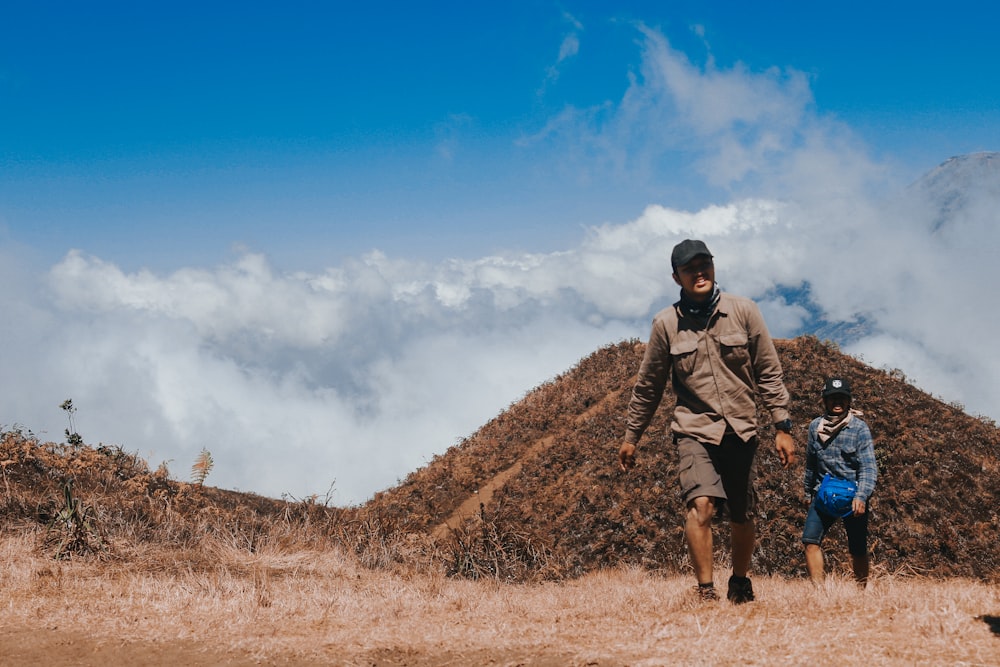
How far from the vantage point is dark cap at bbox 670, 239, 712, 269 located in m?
5.49

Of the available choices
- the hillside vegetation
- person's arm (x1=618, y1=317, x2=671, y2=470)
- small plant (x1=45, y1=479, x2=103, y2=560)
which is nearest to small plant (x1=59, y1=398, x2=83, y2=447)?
the hillside vegetation

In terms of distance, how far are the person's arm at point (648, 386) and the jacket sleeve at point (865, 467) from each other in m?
2.04

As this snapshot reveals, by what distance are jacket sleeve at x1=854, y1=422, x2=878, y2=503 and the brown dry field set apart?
79 centimetres

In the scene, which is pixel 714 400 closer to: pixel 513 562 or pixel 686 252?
pixel 686 252

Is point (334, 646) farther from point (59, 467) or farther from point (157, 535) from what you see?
point (59, 467)

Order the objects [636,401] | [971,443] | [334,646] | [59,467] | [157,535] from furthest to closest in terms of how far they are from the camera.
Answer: [971,443], [59,467], [157,535], [636,401], [334,646]

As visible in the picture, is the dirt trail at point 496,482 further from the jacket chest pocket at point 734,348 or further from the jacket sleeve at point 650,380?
the jacket chest pocket at point 734,348

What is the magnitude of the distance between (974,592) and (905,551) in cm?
460

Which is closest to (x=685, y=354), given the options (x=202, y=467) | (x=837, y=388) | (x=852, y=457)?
(x=837, y=388)

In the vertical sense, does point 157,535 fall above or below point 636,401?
below

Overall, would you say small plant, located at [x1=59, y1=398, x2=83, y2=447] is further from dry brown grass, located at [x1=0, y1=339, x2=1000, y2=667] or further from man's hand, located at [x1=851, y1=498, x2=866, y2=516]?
man's hand, located at [x1=851, y1=498, x2=866, y2=516]

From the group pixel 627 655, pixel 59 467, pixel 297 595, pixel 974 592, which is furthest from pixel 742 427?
pixel 59 467

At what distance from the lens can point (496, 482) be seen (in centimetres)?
1496

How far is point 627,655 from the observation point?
170 inches
